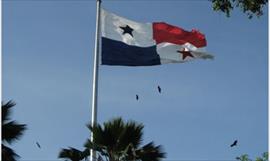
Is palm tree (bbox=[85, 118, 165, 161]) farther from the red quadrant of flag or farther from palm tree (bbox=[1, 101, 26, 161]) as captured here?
the red quadrant of flag

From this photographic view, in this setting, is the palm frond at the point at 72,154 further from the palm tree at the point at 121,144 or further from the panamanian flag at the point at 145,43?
the panamanian flag at the point at 145,43

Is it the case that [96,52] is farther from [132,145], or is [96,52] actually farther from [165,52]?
[132,145]

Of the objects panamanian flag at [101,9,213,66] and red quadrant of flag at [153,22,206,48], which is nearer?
panamanian flag at [101,9,213,66]

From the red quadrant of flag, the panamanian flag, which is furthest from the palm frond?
the red quadrant of flag

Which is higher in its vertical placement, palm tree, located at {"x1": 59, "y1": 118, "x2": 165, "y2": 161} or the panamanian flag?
the panamanian flag

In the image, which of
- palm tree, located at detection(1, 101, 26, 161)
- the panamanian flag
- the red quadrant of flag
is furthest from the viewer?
the red quadrant of flag

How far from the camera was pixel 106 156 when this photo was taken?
76.7ft

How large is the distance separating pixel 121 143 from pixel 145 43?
401 inches

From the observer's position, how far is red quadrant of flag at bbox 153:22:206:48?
107ft

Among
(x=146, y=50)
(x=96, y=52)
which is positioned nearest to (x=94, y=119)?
(x=96, y=52)

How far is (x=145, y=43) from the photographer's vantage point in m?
32.8

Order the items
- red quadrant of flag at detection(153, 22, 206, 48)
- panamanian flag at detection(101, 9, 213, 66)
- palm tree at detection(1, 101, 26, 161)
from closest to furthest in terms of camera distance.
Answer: palm tree at detection(1, 101, 26, 161)
panamanian flag at detection(101, 9, 213, 66)
red quadrant of flag at detection(153, 22, 206, 48)

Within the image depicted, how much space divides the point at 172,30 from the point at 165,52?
128 centimetres

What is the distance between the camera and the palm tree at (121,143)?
23156 millimetres
